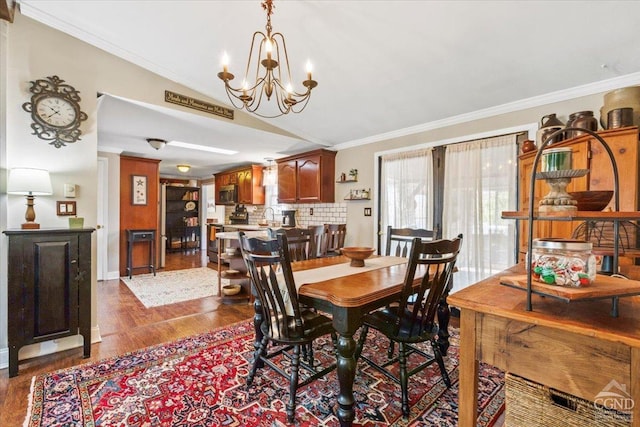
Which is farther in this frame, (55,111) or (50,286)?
(55,111)

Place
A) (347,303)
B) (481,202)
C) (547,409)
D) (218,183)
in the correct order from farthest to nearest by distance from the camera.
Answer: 1. (218,183)
2. (481,202)
3. (347,303)
4. (547,409)

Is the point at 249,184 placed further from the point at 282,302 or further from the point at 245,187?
the point at 282,302

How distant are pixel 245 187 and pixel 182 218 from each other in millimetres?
3706

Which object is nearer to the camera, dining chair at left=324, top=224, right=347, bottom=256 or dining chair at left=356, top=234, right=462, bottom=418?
dining chair at left=356, top=234, right=462, bottom=418

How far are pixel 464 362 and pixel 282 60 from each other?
2794 mm

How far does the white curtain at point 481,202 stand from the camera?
9.82ft

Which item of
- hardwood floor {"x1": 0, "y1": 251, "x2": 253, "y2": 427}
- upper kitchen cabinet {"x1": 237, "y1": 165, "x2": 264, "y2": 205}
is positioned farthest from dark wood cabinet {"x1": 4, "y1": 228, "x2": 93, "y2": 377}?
upper kitchen cabinet {"x1": 237, "y1": 165, "x2": 264, "y2": 205}

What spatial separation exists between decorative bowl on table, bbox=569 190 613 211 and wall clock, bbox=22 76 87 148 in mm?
3473

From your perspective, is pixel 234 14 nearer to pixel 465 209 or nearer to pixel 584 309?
pixel 584 309

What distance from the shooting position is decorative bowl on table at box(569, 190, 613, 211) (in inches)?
38.7

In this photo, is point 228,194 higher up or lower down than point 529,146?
lower down

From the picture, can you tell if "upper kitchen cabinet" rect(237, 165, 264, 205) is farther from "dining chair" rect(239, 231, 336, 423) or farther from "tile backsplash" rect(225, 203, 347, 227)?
"dining chair" rect(239, 231, 336, 423)

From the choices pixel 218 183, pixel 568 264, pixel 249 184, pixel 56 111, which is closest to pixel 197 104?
pixel 56 111

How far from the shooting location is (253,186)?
6328mm
